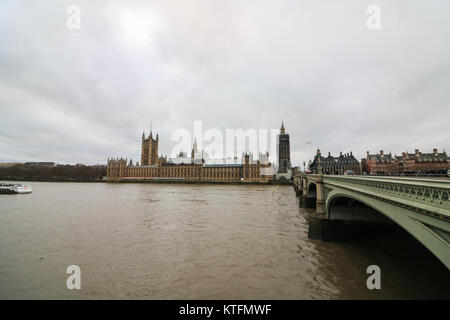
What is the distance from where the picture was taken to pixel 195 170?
117250 mm

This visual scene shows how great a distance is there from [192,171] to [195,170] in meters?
1.82

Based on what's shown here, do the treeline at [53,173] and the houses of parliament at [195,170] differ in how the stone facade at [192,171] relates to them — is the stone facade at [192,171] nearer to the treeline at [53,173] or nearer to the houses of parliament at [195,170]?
the houses of parliament at [195,170]

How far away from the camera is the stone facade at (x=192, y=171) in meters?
110

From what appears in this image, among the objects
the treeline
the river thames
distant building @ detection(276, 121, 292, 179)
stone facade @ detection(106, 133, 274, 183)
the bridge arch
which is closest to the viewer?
the bridge arch

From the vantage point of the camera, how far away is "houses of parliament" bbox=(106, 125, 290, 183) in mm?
109875

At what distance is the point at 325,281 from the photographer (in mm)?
8289

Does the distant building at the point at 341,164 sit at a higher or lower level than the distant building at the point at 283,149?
lower

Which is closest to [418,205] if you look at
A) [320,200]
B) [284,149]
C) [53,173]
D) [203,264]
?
[203,264]

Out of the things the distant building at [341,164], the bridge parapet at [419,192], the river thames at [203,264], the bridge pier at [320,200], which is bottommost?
the river thames at [203,264]

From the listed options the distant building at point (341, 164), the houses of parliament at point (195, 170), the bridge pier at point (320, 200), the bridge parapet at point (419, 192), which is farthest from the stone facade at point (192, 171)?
the bridge parapet at point (419, 192)

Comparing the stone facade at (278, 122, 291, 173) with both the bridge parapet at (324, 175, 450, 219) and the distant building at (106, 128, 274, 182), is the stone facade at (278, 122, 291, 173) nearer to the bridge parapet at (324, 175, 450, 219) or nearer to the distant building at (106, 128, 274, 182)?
the distant building at (106, 128, 274, 182)

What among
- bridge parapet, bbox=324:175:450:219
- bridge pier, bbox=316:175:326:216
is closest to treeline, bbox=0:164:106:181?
bridge pier, bbox=316:175:326:216
